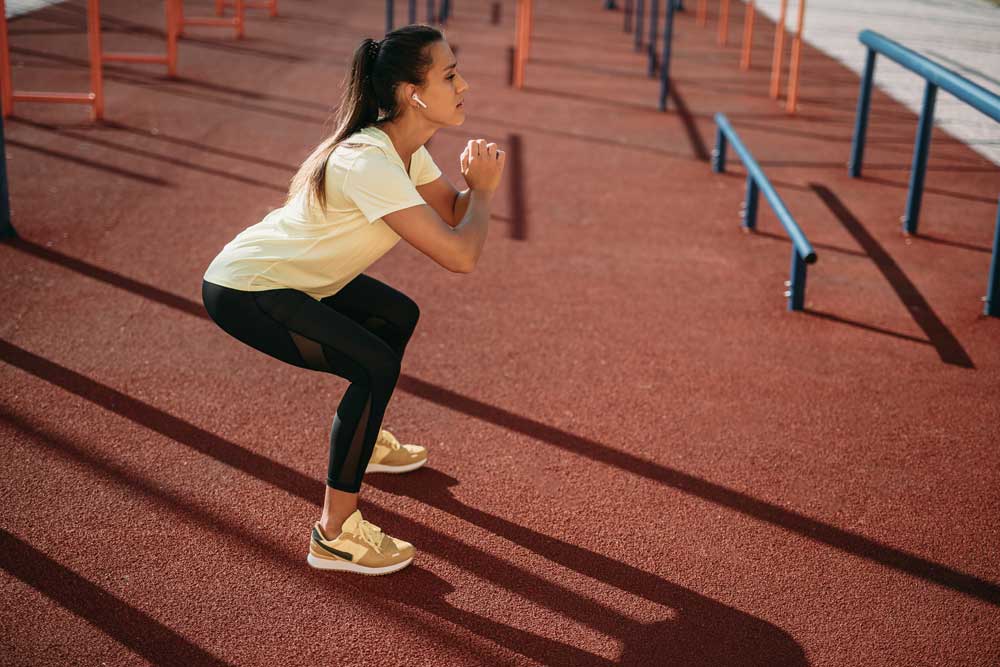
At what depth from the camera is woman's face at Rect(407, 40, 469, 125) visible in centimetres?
340

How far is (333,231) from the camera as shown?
340 centimetres

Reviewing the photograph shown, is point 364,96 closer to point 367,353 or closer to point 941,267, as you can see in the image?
point 367,353

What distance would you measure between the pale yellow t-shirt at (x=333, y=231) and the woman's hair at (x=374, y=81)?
42 millimetres

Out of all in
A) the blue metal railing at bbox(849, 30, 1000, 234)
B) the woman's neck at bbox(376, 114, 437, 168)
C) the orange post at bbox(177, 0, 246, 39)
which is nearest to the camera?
the woman's neck at bbox(376, 114, 437, 168)

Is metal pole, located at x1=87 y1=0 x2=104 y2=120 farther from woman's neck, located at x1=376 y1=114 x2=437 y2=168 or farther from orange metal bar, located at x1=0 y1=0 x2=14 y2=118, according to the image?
woman's neck, located at x1=376 y1=114 x2=437 y2=168

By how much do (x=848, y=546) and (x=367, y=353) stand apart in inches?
67.2

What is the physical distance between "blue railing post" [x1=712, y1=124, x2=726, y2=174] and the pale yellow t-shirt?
561 cm

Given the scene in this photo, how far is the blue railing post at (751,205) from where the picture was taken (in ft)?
23.7

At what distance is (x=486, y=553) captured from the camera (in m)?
3.67

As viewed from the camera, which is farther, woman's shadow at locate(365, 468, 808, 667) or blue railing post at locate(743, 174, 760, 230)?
blue railing post at locate(743, 174, 760, 230)

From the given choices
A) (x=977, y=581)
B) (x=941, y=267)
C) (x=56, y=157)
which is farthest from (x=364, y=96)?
(x=56, y=157)

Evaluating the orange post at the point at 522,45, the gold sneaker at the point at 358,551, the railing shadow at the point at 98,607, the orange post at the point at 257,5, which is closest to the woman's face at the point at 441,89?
the gold sneaker at the point at 358,551

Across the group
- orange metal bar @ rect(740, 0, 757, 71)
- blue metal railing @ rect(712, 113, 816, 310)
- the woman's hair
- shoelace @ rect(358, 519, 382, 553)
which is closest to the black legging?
shoelace @ rect(358, 519, 382, 553)

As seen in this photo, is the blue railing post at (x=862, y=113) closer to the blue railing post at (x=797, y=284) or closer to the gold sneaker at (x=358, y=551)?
the blue railing post at (x=797, y=284)
